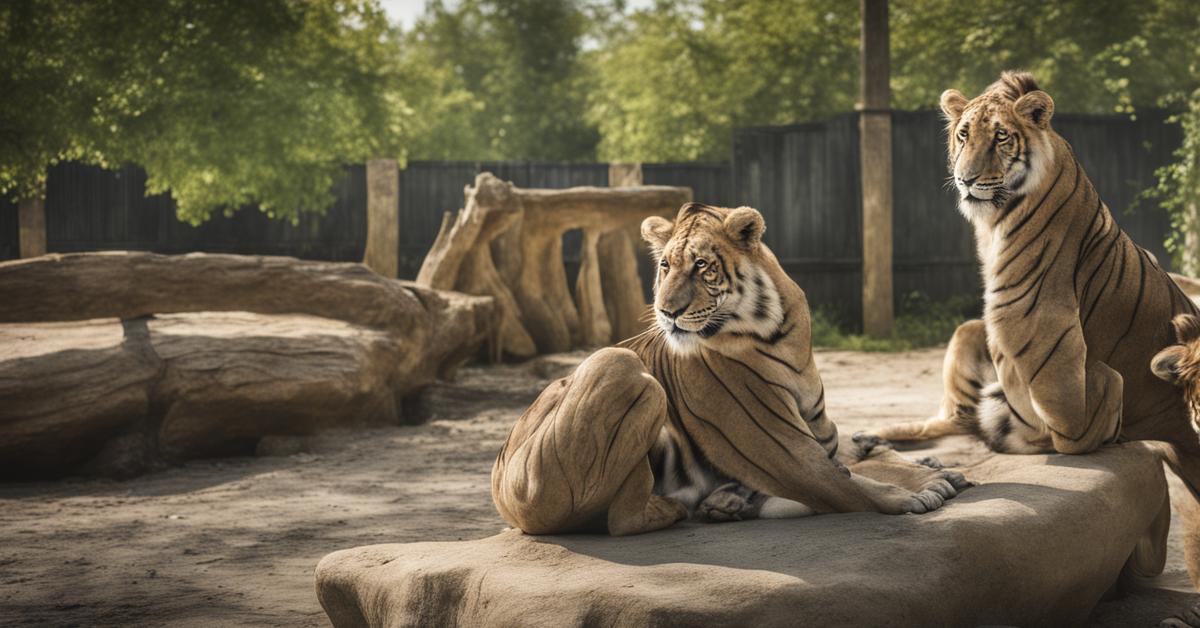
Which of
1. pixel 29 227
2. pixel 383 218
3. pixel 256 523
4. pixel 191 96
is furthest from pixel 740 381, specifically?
pixel 29 227

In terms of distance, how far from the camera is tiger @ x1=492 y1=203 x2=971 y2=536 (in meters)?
4.05

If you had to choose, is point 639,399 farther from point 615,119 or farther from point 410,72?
point 615,119

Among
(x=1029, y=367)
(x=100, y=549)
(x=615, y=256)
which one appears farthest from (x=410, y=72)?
(x=1029, y=367)

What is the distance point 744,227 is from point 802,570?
1253 millimetres

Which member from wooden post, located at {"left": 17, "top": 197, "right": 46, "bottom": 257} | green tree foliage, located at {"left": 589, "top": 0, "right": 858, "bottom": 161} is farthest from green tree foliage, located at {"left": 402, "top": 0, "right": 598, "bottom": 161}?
wooden post, located at {"left": 17, "top": 197, "right": 46, "bottom": 257}

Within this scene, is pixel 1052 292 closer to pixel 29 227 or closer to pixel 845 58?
pixel 29 227

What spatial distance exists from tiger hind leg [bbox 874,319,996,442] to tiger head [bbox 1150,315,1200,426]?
2.61ft

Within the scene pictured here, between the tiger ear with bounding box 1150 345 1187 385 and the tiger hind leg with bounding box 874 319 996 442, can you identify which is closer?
the tiger ear with bounding box 1150 345 1187 385

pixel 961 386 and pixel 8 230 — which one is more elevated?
pixel 8 230

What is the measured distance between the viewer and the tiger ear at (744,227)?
4180 millimetres

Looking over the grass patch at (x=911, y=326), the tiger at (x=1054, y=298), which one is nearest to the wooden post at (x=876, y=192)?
the grass patch at (x=911, y=326)

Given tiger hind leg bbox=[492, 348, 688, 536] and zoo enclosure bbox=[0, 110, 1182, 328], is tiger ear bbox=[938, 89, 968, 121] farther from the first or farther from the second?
zoo enclosure bbox=[0, 110, 1182, 328]

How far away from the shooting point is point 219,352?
9227 millimetres

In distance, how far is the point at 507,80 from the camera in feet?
138
